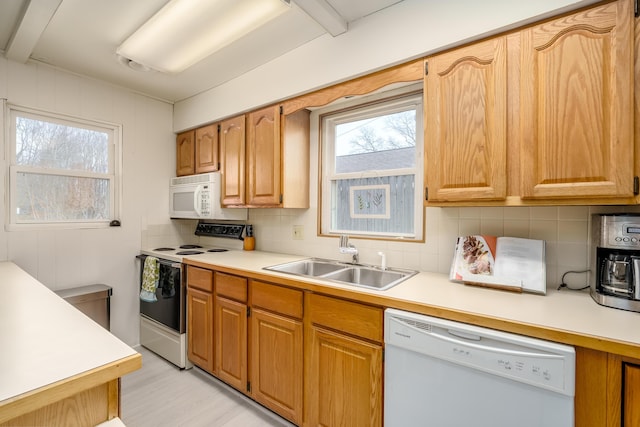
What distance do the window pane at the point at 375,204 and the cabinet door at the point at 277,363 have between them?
0.89 metres

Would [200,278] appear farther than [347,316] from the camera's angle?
Yes

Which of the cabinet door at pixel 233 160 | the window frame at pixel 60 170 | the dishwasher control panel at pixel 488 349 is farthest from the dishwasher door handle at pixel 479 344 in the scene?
the window frame at pixel 60 170

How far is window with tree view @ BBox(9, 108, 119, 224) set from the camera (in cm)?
226

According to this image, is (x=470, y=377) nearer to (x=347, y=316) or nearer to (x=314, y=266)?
(x=347, y=316)

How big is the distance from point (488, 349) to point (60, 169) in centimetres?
318

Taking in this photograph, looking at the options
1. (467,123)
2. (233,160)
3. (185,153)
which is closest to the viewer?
(467,123)

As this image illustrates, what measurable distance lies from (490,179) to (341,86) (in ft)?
3.46

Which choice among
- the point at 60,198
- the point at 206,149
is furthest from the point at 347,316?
the point at 60,198

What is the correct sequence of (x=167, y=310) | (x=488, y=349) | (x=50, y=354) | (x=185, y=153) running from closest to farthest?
(x=50, y=354) < (x=488, y=349) < (x=167, y=310) < (x=185, y=153)

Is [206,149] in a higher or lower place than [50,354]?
higher

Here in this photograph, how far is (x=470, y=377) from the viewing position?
3.63ft

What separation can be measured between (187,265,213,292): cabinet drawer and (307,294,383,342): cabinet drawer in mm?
919

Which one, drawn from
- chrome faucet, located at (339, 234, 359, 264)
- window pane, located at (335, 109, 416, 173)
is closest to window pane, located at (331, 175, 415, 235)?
window pane, located at (335, 109, 416, 173)

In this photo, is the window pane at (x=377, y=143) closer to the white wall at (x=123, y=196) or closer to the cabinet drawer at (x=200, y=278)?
the cabinet drawer at (x=200, y=278)
